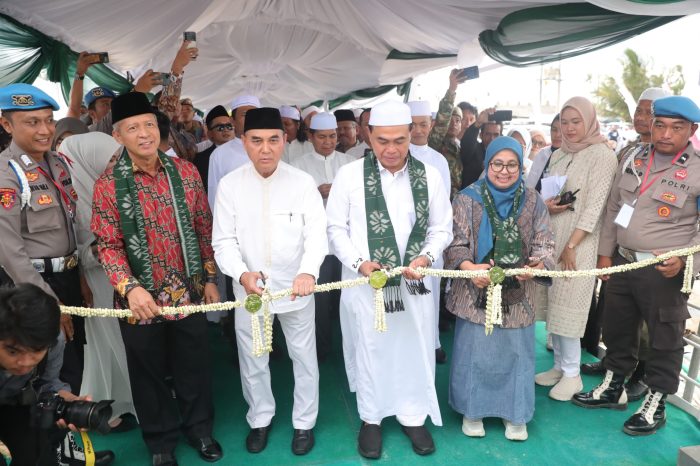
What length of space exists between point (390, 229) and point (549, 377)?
5.60 feet

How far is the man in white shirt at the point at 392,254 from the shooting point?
8.64ft

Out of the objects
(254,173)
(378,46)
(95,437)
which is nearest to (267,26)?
(378,46)

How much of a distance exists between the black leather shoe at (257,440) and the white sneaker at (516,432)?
4.36 ft

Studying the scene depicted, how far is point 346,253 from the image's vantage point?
2643 millimetres

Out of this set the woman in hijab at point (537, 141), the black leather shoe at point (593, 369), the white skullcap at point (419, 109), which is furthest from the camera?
the woman in hijab at point (537, 141)

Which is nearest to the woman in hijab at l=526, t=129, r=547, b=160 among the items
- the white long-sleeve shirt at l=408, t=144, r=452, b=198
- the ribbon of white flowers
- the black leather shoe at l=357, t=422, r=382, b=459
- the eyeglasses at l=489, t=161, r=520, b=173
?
the white long-sleeve shirt at l=408, t=144, r=452, b=198

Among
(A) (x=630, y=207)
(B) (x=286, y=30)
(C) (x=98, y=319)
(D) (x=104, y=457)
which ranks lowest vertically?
(D) (x=104, y=457)

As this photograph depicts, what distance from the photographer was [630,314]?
3045 millimetres

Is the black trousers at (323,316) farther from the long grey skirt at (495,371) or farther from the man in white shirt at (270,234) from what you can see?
the long grey skirt at (495,371)

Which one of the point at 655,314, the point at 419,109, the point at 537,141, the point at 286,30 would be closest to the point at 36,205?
the point at 419,109

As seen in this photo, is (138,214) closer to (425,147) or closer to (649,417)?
(425,147)

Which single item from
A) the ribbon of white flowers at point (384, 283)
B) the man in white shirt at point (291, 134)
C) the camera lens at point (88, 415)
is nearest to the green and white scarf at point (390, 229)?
the ribbon of white flowers at point (384, 283)

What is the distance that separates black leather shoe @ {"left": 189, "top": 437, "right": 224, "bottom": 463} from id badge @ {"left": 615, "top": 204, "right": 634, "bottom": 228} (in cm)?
252

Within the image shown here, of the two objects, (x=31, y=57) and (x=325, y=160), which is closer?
(x=325, y=160)
